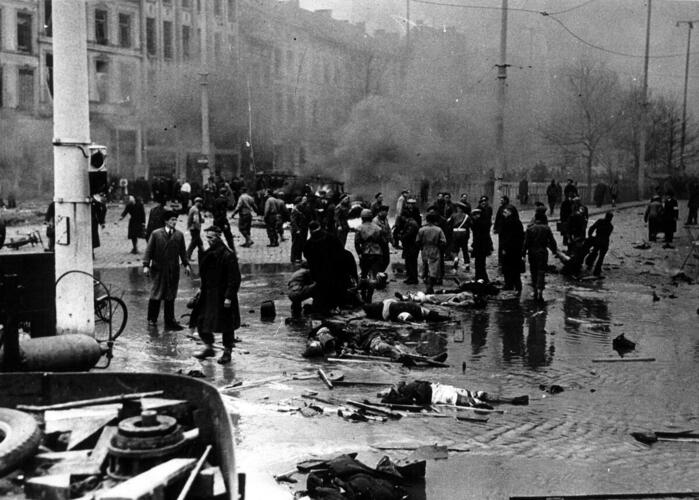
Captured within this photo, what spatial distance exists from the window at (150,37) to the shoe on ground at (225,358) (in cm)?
4698

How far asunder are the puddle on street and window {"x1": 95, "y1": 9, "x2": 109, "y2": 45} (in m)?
39.7

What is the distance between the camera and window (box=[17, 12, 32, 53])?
1825 inches

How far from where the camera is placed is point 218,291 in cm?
1010

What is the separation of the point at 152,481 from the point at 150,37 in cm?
5339

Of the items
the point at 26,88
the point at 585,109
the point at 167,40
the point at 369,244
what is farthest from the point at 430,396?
the point at 167,40

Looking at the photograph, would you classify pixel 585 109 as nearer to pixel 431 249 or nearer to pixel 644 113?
pixel 644 113

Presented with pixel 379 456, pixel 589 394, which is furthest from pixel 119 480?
pixel 589 394

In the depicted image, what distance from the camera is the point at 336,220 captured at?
1950 cm

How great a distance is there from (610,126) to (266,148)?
22.9 meters

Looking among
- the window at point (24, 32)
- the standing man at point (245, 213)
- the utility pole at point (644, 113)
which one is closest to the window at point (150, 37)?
the window at point (24, 32)

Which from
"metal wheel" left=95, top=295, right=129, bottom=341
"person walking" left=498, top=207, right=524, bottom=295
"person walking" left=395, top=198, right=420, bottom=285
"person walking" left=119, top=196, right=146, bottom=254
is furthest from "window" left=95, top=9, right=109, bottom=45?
"metal wheel" left=95, top=295, right=129, bottom=341

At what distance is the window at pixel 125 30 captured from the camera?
52.0 metres

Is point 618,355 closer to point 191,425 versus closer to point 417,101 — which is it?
point 191,425

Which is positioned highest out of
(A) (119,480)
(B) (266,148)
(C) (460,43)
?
(C) (460,43)
